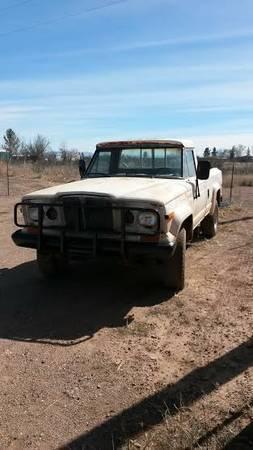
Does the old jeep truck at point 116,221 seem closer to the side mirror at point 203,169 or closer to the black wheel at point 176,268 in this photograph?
the black wheel at point 176,268

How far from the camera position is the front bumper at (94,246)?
5.35 meters

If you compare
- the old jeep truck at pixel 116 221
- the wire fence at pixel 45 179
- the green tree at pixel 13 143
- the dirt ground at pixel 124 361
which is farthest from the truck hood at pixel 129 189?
the green tree at pixel 13 143

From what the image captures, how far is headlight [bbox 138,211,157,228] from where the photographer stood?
5305 millimetres

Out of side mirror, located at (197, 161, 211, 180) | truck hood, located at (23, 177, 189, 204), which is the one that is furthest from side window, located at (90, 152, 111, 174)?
side mirror, located at (197, 161, 211, 180)

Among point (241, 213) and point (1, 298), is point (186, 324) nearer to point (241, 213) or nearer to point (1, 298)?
point (1, 298)

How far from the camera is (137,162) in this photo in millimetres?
7363

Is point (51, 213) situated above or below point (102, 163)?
below

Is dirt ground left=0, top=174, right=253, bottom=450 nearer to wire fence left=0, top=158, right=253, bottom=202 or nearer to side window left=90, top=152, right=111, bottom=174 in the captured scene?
side window left=90, top=152, right=111, bottom=174

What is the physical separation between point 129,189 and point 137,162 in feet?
5.48

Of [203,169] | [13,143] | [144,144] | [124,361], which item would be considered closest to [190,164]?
[203,169]

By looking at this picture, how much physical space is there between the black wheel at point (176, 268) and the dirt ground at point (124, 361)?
0.15 m

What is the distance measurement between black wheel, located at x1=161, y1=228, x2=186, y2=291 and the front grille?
82 cm

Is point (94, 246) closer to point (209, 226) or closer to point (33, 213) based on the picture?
point (33, 213)

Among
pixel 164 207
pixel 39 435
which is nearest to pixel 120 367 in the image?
pixel 39 435
